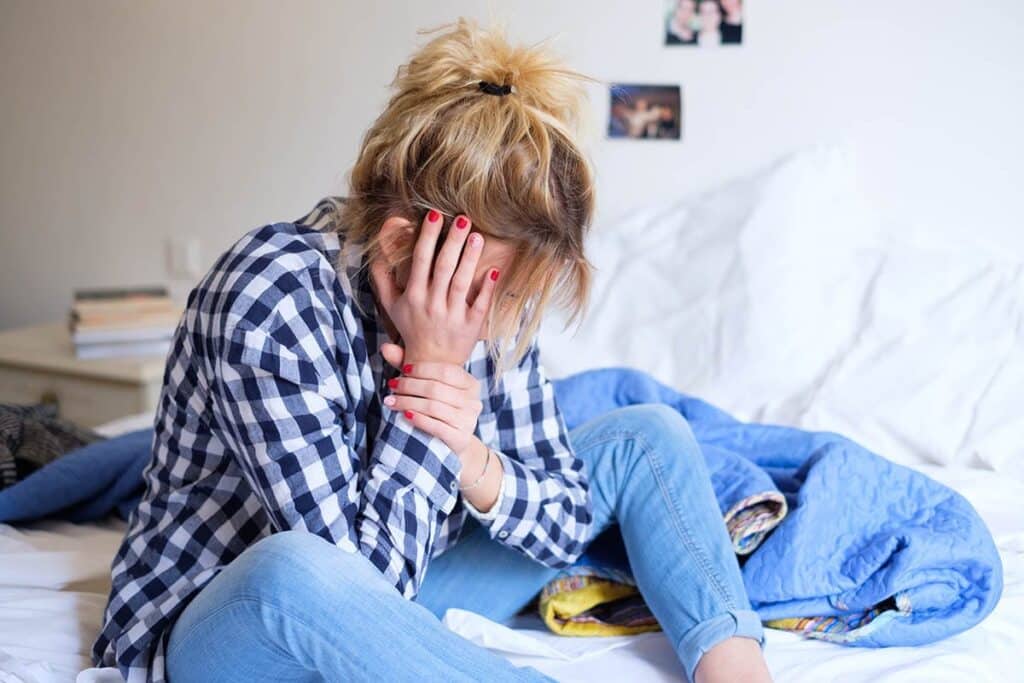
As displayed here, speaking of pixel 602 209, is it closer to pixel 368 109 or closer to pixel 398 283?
pixel 368 109

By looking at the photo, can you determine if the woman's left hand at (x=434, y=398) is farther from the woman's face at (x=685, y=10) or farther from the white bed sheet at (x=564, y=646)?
the woman's face at (x=685, y=10)

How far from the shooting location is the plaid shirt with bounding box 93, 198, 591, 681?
0.94 meters

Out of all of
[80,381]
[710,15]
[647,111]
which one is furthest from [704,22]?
[80,381]

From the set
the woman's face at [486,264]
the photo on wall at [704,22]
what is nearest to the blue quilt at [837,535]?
the woman's face at [486,264]

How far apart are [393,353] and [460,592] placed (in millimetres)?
279

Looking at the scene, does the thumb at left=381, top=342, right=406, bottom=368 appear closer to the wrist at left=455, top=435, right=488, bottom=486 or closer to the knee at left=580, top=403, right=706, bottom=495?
the wrist at left=455, top=435, right=488, bottom=486

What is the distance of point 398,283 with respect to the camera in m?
1.03

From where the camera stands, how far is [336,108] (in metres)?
2.25

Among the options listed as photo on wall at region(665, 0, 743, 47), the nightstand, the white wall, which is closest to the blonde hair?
the white wall

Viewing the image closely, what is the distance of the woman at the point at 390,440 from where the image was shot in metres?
0.87

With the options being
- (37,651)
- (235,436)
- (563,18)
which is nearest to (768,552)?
(235,436)

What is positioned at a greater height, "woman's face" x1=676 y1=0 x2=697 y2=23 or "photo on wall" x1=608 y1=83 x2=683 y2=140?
"woman's face" x1=676 y1=0 x2=697 y2=23

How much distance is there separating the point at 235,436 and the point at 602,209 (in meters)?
1.21

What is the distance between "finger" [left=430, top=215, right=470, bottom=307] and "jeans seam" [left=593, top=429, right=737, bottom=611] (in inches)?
10.9
